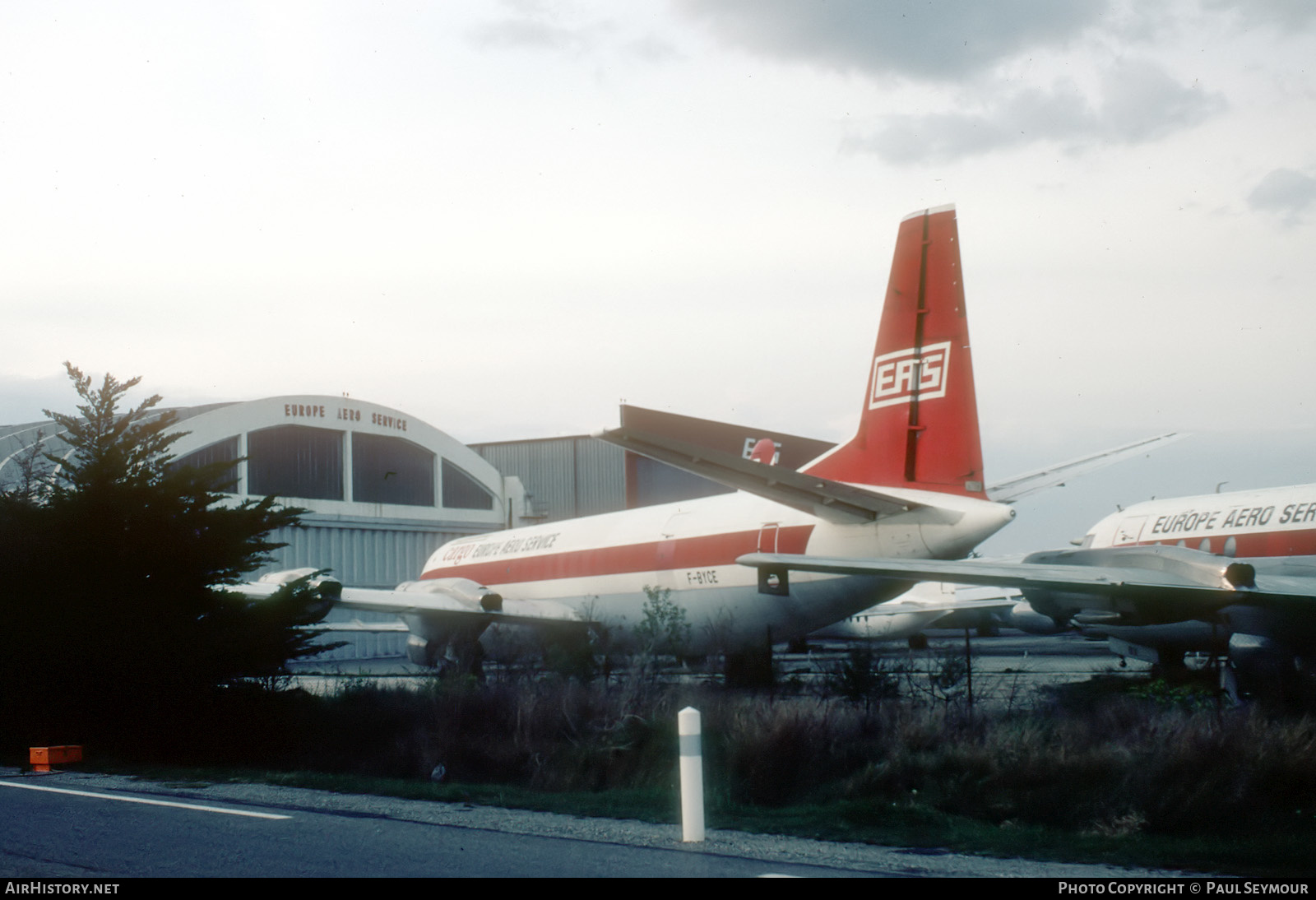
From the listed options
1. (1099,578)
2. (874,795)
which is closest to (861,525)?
(1099,578)

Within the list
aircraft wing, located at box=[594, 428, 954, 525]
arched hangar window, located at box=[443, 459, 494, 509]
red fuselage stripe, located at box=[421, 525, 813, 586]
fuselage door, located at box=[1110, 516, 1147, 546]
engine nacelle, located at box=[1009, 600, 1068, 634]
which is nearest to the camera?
aircraft wing, located at box=[594, 428, 954, 525]

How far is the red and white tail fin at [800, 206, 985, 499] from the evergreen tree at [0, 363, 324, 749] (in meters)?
8.54

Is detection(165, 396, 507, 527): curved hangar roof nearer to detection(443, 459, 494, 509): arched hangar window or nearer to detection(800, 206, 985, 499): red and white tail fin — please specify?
detection(443, 459, 494, 509): arched hangar window

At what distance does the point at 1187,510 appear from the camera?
1948cm

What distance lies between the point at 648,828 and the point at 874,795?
7.79 feet

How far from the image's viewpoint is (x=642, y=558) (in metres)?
21.0

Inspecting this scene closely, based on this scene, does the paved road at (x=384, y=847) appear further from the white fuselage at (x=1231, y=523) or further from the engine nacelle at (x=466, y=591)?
the engine nacelle at (x=466, y=591)

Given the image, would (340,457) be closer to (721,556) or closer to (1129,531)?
(721,556)

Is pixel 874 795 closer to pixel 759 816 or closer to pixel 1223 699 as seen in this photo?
pixel 759 816

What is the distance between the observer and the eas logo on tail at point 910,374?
50.8 ft

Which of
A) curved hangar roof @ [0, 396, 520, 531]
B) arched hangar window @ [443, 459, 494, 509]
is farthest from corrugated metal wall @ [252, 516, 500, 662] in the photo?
arched hangar window @ [443, 459, 494, 509]

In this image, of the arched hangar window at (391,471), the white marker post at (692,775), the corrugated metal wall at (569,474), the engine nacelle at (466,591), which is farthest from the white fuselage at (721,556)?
the corrugated metal wall at (569,474)

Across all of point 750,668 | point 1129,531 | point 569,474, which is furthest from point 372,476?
point 1129,531

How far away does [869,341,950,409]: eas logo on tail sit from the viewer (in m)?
15.5
